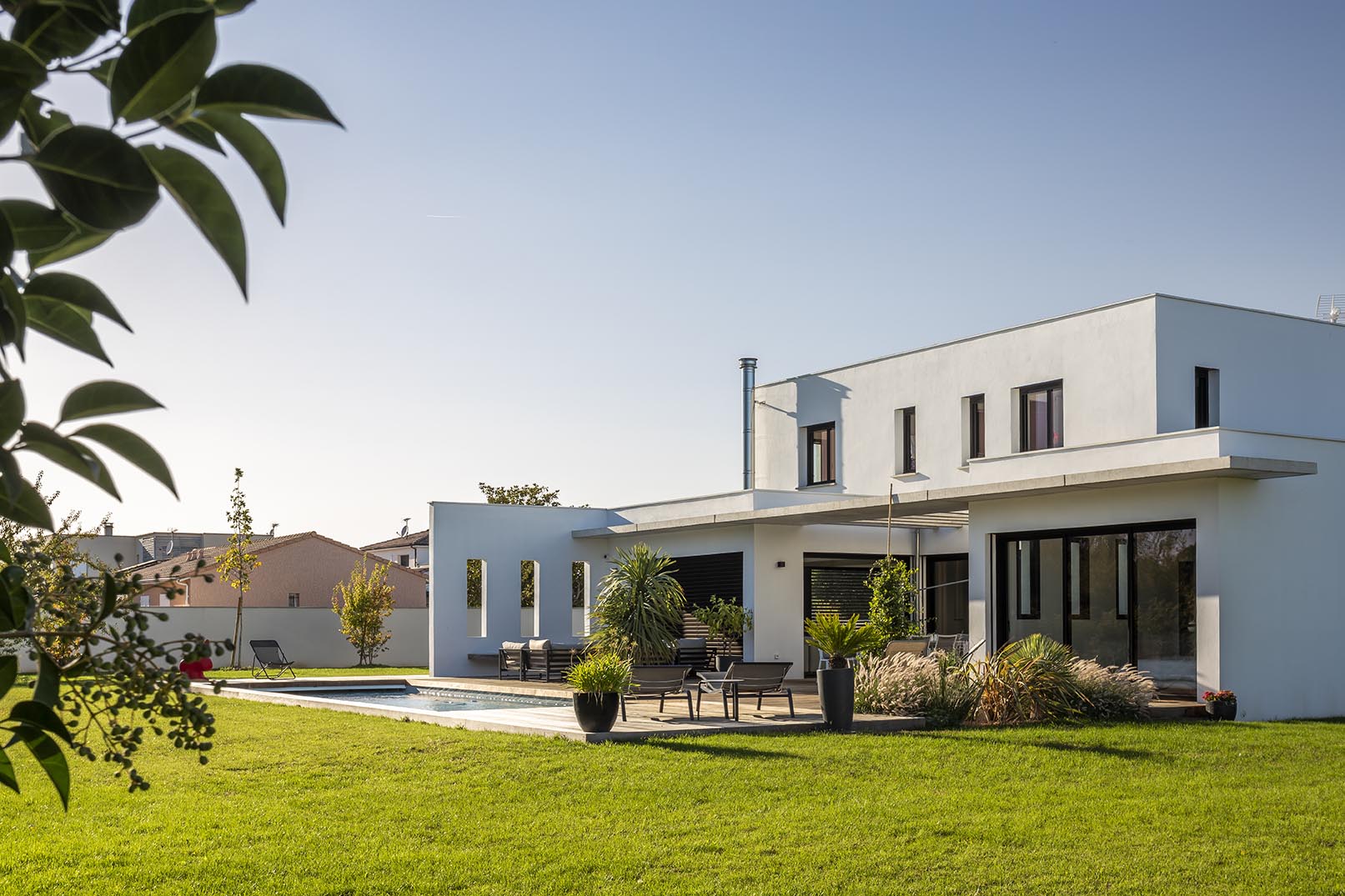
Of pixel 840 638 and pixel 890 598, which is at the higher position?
pixel 890 598

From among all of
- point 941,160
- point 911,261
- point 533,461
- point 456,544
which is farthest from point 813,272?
point 533,461

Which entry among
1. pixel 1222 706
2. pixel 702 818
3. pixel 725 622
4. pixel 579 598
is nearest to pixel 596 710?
pixel 702 818

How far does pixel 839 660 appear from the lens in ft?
44.9

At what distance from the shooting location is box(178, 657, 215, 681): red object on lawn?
1.47 m

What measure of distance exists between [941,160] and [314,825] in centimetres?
1288

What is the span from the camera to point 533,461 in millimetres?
41062

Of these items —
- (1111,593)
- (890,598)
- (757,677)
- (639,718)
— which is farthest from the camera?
(1111,593)

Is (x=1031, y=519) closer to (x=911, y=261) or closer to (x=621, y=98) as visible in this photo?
(x=911, y=261)

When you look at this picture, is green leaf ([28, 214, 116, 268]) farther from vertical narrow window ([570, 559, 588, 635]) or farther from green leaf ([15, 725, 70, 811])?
vertical narrow window ([570, 559, 588, 635])

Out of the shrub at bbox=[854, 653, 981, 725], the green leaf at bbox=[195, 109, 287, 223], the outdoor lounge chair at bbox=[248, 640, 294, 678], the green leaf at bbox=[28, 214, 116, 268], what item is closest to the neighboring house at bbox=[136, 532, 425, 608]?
the outdoor lounge chair at bbox=[248, 640, 294, 678]

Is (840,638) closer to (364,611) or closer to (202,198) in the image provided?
(202,198)

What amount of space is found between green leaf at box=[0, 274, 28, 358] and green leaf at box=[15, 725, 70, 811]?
0.38m

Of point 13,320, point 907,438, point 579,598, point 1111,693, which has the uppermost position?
point 907,438

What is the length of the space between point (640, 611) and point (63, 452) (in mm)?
21597
